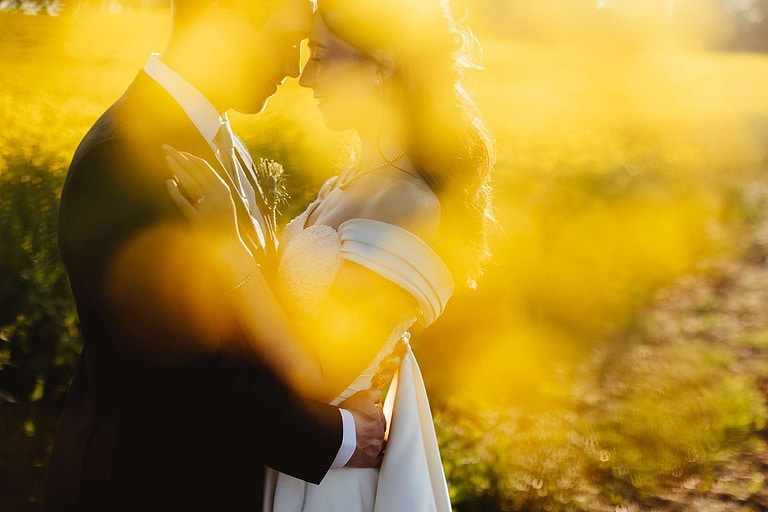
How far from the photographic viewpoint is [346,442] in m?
2.43

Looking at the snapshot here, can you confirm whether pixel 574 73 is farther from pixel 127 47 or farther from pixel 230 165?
pixel 230 165

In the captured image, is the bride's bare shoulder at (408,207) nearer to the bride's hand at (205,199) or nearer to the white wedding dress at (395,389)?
the white wedding dress at (395,389)

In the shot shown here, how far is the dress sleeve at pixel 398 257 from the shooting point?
7.93ft

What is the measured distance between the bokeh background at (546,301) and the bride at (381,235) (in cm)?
46

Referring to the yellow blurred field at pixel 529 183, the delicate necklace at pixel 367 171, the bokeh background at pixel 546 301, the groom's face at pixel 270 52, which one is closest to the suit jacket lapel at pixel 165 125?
the groom's face at pixel 270 52

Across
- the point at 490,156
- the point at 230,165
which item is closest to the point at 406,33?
the point at 490,156

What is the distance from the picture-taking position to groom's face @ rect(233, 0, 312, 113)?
2.42 metres

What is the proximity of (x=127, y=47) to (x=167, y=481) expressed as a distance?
30.6 feet

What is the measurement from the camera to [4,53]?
801 cm

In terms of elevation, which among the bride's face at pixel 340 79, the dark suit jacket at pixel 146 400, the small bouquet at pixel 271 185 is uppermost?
the bride's face at pixel 340 79

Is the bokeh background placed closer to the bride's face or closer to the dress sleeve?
the bride's face

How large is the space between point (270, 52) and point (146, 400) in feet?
3.66

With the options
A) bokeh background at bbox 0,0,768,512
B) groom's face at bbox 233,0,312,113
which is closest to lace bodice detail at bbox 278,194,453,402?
groom's face at bbox 233,0,312,113

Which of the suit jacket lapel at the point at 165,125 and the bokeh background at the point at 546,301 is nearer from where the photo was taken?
the suit jacket lapel at the point at 165,125
